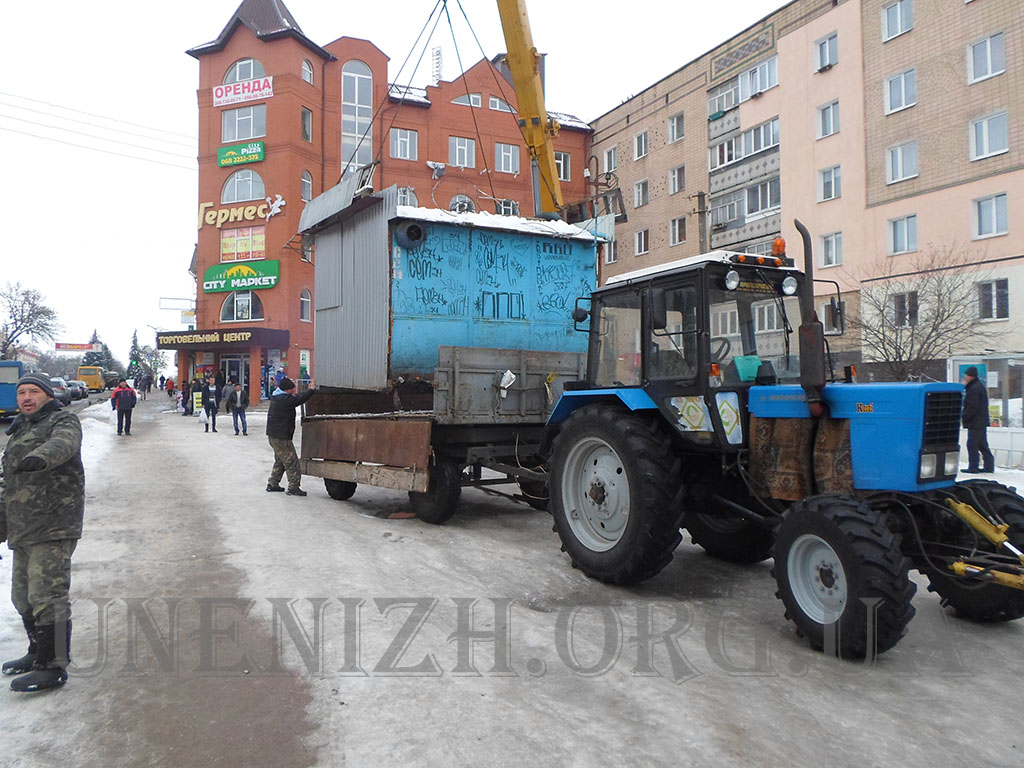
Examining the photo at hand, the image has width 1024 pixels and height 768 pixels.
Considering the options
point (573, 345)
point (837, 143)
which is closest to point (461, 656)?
point (573, 345)

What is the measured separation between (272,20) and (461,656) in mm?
39112

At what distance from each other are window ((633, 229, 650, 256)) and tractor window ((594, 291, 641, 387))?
29.2 m

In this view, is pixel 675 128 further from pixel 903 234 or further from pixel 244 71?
pixel 244 71

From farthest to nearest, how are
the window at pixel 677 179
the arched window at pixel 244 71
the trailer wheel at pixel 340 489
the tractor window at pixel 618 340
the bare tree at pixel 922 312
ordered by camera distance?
the arched window at pixel 244 71 → the window at pixel 677 179 → the bare tree at pixel 922 312 → the trailer wheel at pixel 340 489 → the tractor window at pixel 618 340

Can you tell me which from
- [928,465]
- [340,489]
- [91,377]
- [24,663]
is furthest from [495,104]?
[91,377]

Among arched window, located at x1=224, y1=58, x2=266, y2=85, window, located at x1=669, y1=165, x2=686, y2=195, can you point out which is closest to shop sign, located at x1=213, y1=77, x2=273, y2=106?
arched window, located at x1=224, y1=58, x2=266, y2=85

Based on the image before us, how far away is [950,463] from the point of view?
14.2 feet

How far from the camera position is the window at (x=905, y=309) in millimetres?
17047

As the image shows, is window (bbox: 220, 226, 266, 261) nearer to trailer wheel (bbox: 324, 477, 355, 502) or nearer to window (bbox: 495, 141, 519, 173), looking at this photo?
window (bbox: 495, 141, 519, 173)

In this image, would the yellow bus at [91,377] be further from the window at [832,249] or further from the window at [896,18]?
the window at [896,18]

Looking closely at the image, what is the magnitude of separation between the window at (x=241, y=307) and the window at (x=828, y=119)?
989 inches

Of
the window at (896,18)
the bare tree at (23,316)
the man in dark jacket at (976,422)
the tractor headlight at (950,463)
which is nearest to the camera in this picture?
the tractor headlight at (950,463)

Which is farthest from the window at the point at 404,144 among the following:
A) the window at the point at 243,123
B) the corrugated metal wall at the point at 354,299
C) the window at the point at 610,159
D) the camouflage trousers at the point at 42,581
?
the camouflage trousers at the point at 42,581

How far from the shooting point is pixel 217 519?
26.8ft
